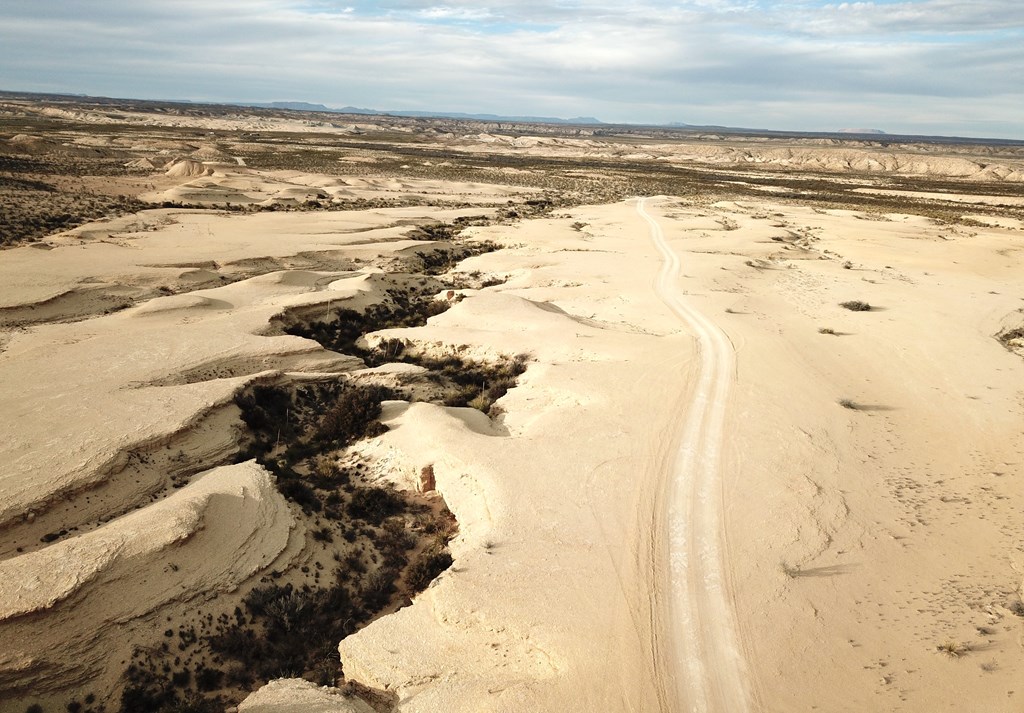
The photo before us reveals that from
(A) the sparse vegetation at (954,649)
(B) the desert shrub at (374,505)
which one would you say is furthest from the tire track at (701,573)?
(B) the desert shrub at (374,505)

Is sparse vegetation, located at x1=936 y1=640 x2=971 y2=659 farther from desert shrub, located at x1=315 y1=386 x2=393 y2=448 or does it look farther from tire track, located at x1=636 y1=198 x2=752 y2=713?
desert shrub, located at x1=315 y1=386 x2=393 y2=448

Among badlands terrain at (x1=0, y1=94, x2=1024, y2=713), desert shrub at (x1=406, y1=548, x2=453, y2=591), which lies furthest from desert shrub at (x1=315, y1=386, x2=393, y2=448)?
desert shrub at (x1=406, y1=548, x2=453, y2=591)

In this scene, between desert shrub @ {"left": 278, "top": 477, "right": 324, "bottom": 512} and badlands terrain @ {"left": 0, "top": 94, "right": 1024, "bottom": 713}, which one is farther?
desert shrub @ {"left": 278, "top": 477, "right": 324, "bottom": 512}

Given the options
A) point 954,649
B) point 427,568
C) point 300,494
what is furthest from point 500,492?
point 954,649

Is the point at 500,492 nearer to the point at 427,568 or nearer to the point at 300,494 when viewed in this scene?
the point at 427,568

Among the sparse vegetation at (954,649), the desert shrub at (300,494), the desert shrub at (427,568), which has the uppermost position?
the sparse vegetation at (954,649)

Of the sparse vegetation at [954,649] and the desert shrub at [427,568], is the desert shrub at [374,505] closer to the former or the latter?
the desert shrub at [427,568]
